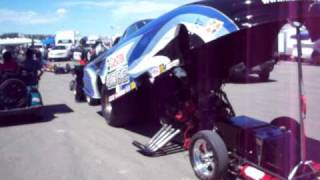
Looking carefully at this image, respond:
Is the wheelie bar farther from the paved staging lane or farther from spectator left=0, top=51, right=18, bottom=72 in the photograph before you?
spectator left=0, top=51, right=18, bottom=72

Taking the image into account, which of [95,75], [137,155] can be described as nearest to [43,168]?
[137,155]

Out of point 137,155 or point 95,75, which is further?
point 95,75

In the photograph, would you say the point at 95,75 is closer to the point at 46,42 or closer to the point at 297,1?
the point at 297,1

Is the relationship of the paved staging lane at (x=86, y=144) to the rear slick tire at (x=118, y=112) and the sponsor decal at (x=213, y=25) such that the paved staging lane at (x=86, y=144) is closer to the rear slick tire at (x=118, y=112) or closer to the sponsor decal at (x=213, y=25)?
the rear slick tire at (x=118, y=112)

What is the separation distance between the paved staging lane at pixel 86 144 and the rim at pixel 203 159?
24cm

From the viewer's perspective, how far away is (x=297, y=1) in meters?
4.34

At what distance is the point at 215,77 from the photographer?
259 inches

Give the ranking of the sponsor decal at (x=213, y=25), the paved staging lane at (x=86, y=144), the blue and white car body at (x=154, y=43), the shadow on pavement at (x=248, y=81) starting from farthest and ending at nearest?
the shadow on pavement at (x=248, y=81) → the paved staging lane at (x=86, y=144) → the blue and white car body at (x=154, y=43) → the sponsor decal at (x=213, y=25)

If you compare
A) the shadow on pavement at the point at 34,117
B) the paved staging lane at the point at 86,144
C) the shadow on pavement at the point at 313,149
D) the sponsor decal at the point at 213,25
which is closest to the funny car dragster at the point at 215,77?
the sponsor decal at the point at 213,25

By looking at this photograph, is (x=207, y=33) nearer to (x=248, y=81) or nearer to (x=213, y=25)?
(x=213, y=25)

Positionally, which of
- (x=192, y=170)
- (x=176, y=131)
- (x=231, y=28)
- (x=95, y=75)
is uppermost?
(x=231, y=28)

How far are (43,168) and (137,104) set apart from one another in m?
3.16

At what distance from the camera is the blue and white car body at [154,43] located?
4961mm

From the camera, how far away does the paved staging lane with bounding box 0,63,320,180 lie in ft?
19.5
